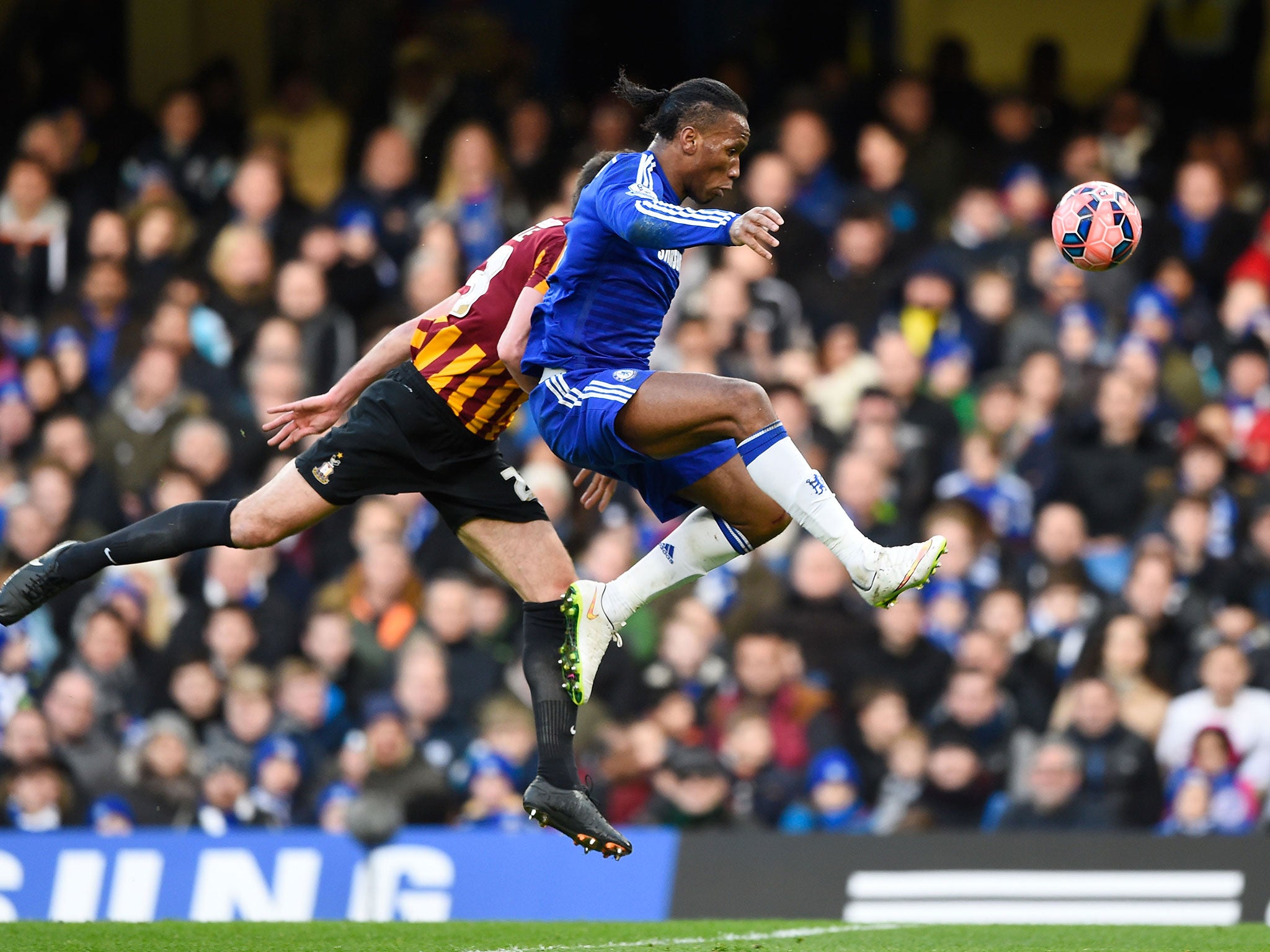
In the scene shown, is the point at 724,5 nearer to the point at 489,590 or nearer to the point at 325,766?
the point at 489,590

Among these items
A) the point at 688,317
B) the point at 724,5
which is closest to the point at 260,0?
the point at 724,5

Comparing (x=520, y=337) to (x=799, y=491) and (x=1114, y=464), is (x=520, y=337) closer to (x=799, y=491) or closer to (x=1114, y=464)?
(x=799, y=491)

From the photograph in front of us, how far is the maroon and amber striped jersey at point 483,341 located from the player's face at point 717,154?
60 cm

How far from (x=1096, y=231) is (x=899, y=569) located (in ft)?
5.16

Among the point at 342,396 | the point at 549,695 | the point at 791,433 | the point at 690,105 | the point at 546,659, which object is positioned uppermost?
the point at 690,105

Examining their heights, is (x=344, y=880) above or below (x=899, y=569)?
below

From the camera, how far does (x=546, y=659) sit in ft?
20.8

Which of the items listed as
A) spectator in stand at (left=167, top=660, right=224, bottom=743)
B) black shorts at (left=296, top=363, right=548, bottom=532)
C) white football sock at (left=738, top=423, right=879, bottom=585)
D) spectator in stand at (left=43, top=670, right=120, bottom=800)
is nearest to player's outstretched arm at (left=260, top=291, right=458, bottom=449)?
black shorts at (left=296, top=363, right=548, bottom=532)

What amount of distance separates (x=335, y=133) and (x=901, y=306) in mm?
3699

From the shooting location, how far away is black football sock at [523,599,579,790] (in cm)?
612

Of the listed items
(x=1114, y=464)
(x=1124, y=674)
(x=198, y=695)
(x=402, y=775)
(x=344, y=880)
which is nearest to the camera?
(x=344, y=880)

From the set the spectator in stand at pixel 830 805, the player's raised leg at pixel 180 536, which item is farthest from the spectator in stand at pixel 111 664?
the spectator in stand at pixel 830 805

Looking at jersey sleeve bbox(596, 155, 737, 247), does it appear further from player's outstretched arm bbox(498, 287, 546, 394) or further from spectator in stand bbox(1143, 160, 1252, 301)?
spectator in stand bbox(1143, 160, 1252, 301)

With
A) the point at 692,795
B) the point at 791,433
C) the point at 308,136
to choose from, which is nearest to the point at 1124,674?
the point at 791,433
